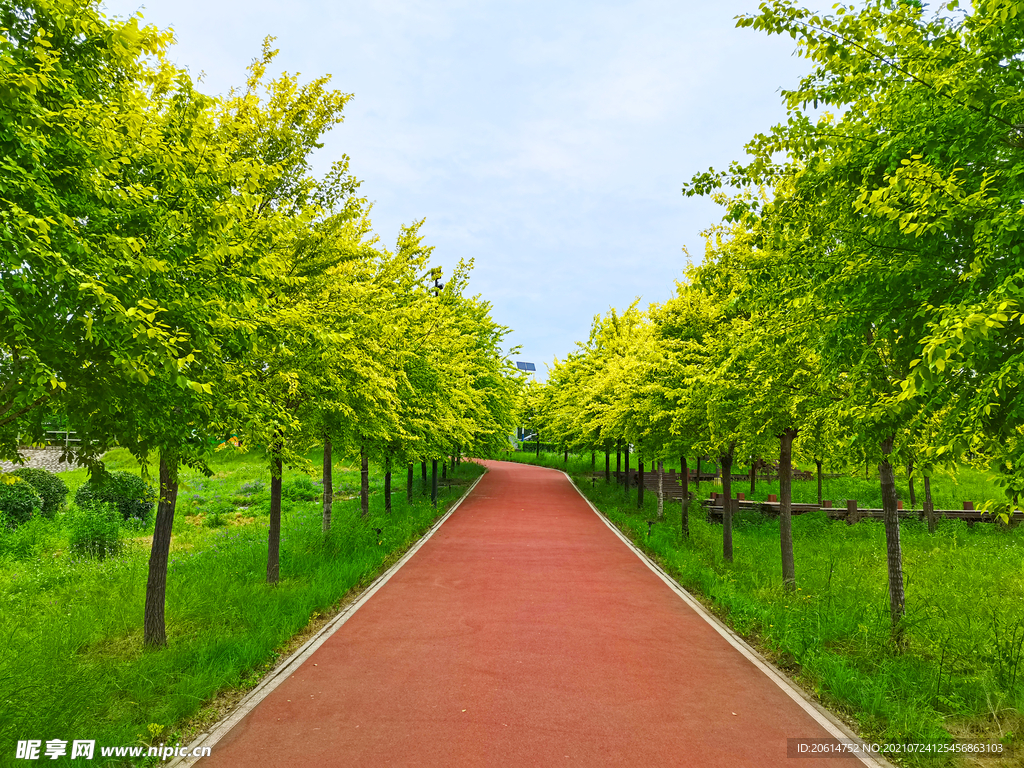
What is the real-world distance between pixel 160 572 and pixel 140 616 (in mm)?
1733

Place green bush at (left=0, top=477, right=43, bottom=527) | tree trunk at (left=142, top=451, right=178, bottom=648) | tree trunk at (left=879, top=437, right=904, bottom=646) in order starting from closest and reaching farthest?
tree trunk at (left=142, top=451, right=178, bottom=648), tree trunk at (left=879, top=437, right=904, bottom=646), green bush at (left=0, top=477, right=43, bottom=527)

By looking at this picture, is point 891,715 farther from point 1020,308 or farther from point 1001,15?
point 1001,15

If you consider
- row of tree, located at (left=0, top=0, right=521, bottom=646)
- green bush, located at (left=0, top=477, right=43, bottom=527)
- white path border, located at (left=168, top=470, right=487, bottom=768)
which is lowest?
white path border, located at (left=168, top=470, right=487, bottom=768)

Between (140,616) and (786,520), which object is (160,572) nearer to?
(140,616)

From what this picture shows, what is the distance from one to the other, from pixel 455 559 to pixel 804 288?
31.0ft

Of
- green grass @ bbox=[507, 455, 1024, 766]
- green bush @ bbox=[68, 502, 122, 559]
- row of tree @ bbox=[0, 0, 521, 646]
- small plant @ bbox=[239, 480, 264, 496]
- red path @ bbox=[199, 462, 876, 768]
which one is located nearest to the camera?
row of tree @ bbox=[0, 0, 521, 646]

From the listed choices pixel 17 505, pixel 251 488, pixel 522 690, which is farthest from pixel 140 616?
pixel 251 488

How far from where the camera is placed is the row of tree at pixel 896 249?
13.8 feet

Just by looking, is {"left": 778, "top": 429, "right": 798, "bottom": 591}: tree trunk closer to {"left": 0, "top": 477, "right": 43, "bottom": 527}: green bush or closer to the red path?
the red path

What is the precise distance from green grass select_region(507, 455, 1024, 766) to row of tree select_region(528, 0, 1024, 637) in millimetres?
873

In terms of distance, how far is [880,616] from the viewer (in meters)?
7.91

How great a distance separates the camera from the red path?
489cm

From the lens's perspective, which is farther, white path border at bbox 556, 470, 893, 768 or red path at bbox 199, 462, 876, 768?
white path border at bbox 556, 470, 893, 768

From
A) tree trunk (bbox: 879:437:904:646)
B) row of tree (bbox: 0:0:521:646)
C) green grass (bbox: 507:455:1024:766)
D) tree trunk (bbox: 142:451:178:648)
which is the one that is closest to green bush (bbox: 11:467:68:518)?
row of tree (bbox: 0:0:521:646)
